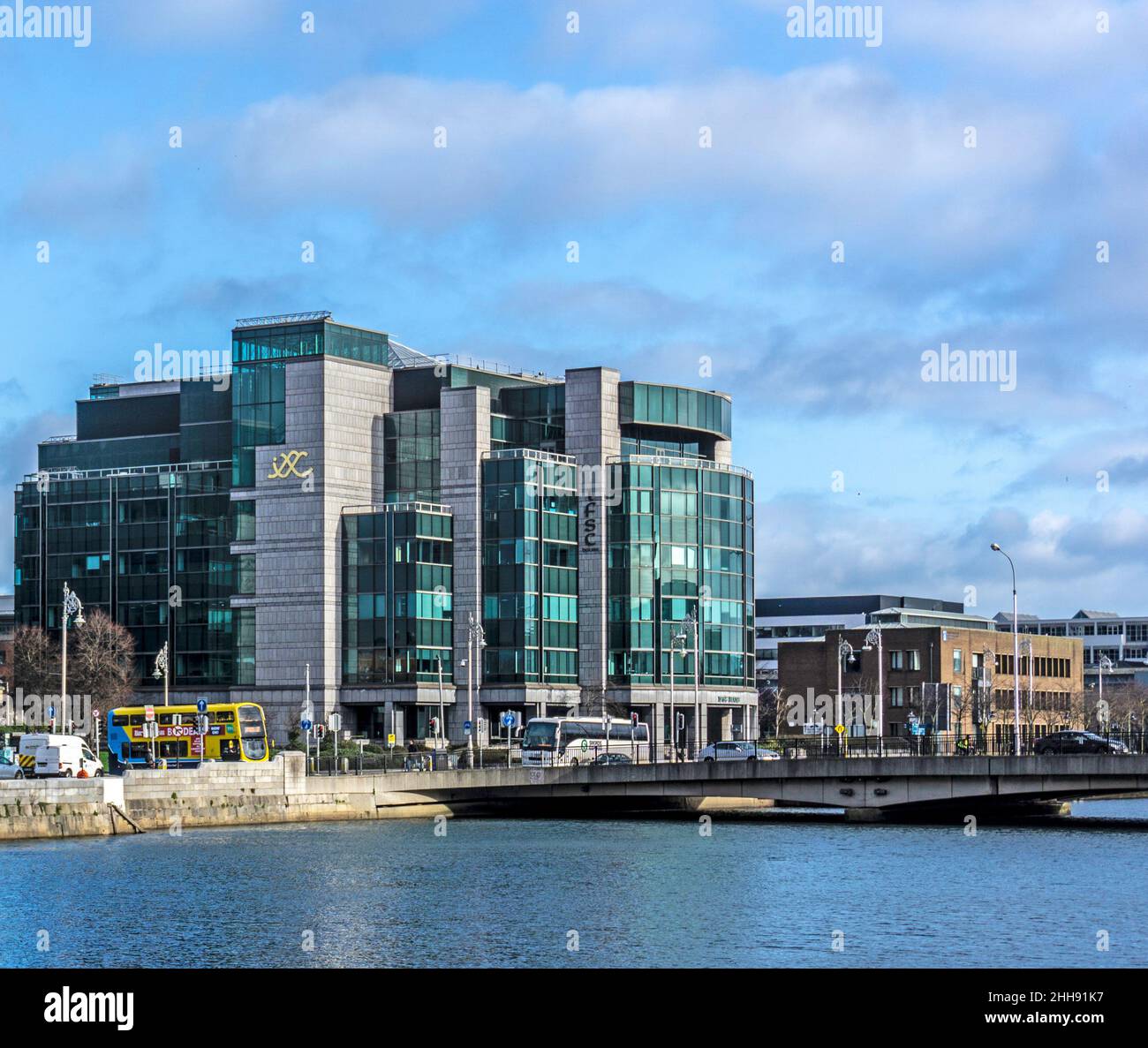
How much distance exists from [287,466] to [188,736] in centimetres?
4019

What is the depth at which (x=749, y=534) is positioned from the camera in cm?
14250

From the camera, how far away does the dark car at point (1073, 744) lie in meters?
99.4

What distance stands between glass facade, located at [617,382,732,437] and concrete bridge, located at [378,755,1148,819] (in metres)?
48.2

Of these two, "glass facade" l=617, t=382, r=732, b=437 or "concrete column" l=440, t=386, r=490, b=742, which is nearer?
"concrete column" l=440, t=386, r=490, b=742

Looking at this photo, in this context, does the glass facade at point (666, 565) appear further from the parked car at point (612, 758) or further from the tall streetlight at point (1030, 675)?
the parked car at point (612, 758)

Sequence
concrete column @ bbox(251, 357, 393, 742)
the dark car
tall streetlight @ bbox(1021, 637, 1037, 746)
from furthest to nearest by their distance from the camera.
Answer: tall streetlight @ bbox(1021, 637, 1037, 746) < concrete column @ bbox(251, 357, 393, 742) < the dark car

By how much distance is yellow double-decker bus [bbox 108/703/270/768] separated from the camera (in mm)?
94438

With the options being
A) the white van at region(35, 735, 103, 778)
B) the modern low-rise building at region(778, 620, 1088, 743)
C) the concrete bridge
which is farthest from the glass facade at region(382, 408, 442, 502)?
the white van at region(35, 735, 103, 778)

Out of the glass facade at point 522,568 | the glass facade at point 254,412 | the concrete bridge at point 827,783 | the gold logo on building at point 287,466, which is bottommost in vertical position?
the concrete bridge at point 827,783

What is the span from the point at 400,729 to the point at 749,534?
30.1 meters

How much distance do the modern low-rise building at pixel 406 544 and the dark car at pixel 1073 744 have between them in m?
33.8

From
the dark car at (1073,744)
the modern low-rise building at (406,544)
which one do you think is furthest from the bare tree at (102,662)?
the dark car at (1073,744)

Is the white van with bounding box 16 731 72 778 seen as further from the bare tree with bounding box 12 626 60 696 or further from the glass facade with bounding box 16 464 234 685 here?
the glass facade with bounding box 16 464 234 685
